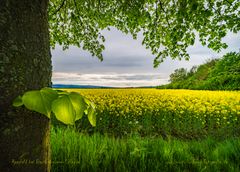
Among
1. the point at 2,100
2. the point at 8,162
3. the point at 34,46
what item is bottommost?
the point at 8,162

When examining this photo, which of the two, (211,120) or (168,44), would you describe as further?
(211,120)

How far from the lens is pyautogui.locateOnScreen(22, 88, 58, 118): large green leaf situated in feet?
2.52

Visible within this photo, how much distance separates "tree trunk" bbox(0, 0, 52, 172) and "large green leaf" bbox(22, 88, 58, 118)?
0.62m

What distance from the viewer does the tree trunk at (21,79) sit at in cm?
132

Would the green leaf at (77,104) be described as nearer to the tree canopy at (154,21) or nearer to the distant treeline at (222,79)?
the tree canopy at (154,21)

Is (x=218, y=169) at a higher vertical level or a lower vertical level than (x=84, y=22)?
lower

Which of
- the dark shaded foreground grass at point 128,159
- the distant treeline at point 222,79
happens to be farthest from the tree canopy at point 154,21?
the distant treeline at point 222,79

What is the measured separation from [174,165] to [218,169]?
2.23 ft

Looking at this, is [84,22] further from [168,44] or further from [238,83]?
[238,83]

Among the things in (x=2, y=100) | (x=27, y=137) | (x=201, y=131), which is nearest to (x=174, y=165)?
(x=27, y=137)

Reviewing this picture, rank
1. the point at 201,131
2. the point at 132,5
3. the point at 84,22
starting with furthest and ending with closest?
1. the point at 201,131
2. the point at 84,22
3. the point at 132,5

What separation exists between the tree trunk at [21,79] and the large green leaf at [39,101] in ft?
2.04

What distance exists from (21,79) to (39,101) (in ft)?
2.19

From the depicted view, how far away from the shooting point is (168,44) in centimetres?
548
